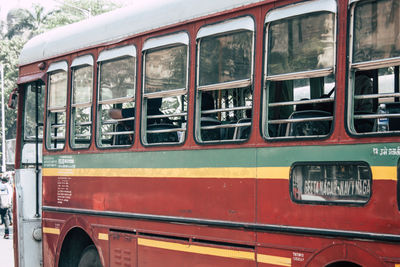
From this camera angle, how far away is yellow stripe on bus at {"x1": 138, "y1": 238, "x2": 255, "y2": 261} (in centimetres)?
519

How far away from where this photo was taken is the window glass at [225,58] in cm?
530

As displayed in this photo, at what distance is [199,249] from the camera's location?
5633mm

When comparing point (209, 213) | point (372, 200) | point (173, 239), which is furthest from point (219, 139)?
point (372, 200)

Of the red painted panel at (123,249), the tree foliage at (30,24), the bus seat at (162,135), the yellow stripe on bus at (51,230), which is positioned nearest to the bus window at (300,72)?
the bus seat at (162,135)

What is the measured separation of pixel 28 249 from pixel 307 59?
4844 millimetres

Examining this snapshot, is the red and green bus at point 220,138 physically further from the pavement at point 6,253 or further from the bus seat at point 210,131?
the pavement at point 6,253

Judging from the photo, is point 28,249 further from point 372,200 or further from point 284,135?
point 372,200

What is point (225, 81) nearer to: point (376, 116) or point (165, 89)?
point (165, 89)

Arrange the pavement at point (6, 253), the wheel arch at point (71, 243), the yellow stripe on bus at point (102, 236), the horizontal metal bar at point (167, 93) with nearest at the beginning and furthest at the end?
the horizontal metal bar at point (167, 93)
the yellow stripe on bus at point (102, 236)
the wheel arch at point (71, 243)
the pavement at point (6, 253)

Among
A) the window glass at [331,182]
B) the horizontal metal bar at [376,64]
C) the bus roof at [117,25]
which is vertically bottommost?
the window glass at [331,182]

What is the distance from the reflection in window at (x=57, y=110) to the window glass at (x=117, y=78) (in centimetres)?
86

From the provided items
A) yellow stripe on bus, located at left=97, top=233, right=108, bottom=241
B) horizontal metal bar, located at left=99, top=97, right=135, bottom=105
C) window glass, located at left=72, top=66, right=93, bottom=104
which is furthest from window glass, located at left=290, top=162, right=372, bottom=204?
window glass, located at left=72, top=66, right=93, bottom=104

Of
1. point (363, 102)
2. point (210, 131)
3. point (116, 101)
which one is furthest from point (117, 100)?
point (363, 102)

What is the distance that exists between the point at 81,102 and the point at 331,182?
12.2 feet
